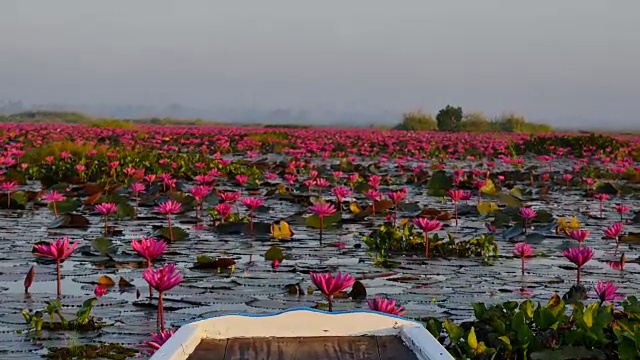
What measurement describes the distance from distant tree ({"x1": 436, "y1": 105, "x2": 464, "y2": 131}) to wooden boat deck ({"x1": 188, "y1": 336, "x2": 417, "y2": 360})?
33.3 meters

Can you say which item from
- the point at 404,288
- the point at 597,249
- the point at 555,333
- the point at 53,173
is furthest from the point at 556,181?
the point at 555,333

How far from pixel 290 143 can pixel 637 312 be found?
1871cm

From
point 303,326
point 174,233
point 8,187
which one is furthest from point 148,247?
point 8,187

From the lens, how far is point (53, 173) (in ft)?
37.4

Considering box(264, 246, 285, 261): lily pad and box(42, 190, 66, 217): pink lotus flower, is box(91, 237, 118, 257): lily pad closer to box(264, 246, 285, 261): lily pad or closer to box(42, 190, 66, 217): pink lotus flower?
box(264, 246, 285, 261): lily pad

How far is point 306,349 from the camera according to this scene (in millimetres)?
2148

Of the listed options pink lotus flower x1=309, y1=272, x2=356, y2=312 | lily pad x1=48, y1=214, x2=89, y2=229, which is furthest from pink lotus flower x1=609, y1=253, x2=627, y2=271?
lily pad x1=48, y1=214, x2=89, y2=229

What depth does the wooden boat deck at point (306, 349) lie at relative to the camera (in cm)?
211

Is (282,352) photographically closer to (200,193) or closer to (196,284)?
(196,284)

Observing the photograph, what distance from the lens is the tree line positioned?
35.4m

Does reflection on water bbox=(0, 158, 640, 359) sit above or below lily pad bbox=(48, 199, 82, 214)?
below

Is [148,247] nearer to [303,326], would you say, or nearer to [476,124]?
[303,326]

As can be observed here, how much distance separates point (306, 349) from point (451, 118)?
33.5 meters

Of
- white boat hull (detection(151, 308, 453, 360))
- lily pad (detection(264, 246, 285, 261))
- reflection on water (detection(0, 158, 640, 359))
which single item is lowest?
reflection on water (detection(0, 158, 640, 359))
